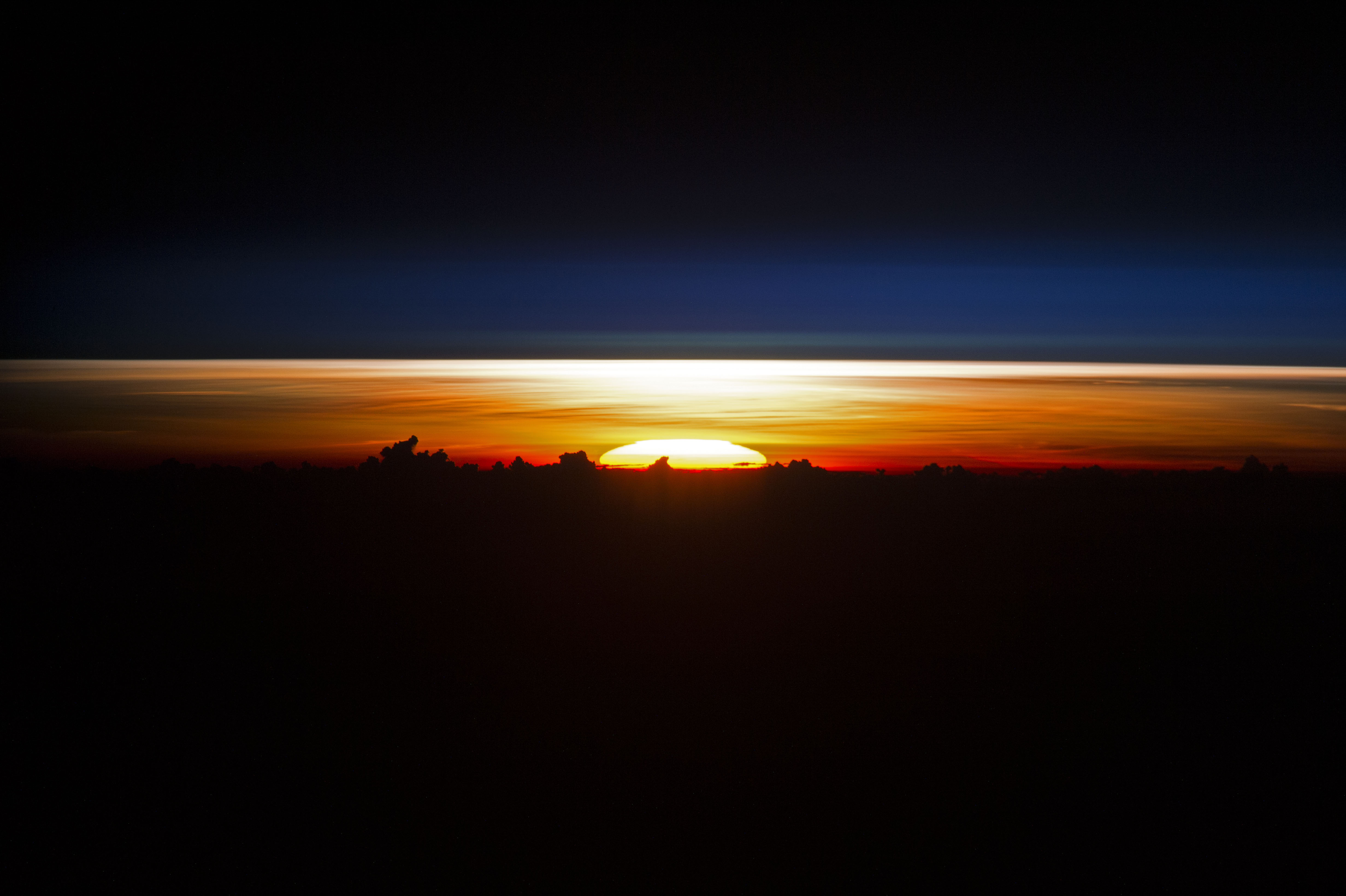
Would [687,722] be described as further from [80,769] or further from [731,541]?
[731,541]

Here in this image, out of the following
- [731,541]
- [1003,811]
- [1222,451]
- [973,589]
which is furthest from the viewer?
[1222,451]

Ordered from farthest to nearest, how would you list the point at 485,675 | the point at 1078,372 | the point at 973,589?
the point at 1078,372
the point at 973,589
the point at 485,675

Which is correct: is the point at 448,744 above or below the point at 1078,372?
below

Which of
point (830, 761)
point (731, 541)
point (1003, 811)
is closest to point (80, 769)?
point (830, 761)

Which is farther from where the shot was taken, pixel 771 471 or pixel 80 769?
pixel 771 471

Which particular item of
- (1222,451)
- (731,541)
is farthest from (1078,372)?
(731,541)

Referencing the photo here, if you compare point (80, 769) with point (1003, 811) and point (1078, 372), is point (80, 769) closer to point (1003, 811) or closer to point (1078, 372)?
point (1003, 811)
